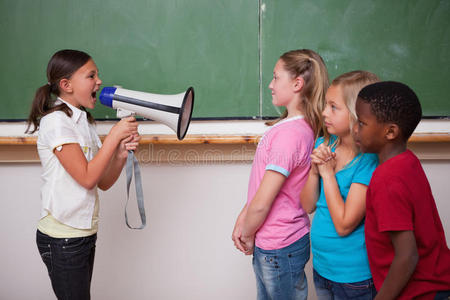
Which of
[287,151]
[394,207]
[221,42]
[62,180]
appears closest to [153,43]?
[221,42]

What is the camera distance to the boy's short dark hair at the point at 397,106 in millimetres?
837

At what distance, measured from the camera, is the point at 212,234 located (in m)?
1.76

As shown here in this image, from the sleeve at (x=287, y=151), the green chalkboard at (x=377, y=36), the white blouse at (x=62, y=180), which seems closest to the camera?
the sleeve at (x=287, y=151)

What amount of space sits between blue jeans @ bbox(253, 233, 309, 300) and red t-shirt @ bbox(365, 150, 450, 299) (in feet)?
1.01

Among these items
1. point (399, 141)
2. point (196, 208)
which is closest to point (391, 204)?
point (399, 141)

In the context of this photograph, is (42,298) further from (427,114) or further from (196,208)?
(427,114)

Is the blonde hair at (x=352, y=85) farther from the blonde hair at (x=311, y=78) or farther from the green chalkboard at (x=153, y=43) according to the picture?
the green chalkboard at (x=153, y=43)

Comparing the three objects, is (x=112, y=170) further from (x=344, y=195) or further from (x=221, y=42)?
(x=344, y=195)

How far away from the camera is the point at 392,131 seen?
2.79ft

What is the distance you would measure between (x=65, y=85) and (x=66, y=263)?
1.95 ft

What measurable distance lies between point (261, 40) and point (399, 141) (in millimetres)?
883

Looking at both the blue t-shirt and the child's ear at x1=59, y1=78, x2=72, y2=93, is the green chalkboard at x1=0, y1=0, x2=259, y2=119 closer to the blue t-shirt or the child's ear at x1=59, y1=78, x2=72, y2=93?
the child's ear at x1=59, y1=78, x2=72, y2=93

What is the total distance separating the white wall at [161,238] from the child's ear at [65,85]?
1.85 feet

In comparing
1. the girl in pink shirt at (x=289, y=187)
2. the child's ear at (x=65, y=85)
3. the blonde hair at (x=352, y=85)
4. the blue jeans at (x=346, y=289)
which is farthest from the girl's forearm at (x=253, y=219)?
the child's ear at (x=65, y=85)
